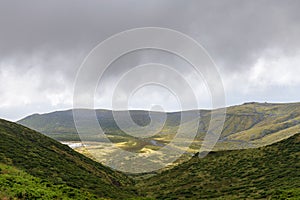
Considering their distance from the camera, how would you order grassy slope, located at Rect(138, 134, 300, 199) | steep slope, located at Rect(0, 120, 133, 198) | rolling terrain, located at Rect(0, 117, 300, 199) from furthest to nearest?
grassy slope, located at Rect(138, 134, 300, 199) < steep slope, located at Rect(0, 120, 133, 198) < rolling terrain, located at Rect(0, 117, 300, 199)

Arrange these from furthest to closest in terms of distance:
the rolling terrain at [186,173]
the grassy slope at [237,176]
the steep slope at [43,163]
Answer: the grassy slope at [237,176], the steep slope at [43,163], the rolling terrain at [186,173]

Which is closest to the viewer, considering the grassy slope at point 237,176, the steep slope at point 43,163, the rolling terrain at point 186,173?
the rolling terrain at point 186,173

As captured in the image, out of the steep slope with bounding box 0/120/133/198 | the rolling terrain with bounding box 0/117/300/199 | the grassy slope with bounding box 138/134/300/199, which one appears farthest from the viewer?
the grassy slope with bounding box 138/134/300/199

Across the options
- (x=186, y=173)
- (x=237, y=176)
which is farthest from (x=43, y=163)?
(x=237, y=176)

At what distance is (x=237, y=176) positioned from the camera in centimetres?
7275

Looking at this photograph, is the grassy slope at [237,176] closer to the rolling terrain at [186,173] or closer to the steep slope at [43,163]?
the rolling terrain at [186,173]

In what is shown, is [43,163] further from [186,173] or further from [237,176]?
[237,176]

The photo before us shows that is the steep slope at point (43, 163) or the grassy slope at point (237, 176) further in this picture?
the grassy slope at point (237, 176)

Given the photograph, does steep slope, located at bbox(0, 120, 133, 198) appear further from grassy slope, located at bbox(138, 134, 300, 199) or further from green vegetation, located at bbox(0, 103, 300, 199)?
grassy slope, located at bbox(138, 134, 300, 199)

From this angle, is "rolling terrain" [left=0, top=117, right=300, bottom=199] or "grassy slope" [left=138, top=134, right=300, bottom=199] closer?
"rolling terrain" [left=0, top=117, right=300, bottom=199]

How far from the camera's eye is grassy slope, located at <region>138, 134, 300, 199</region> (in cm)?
5872

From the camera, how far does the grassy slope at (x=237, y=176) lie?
5872cm

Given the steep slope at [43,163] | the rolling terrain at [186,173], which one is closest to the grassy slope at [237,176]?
the rolling terrain at [186,173]

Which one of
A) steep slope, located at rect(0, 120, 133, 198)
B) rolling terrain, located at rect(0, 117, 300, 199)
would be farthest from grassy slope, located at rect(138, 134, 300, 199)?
steep slope, located at rect(0, 120, 133, 198)
